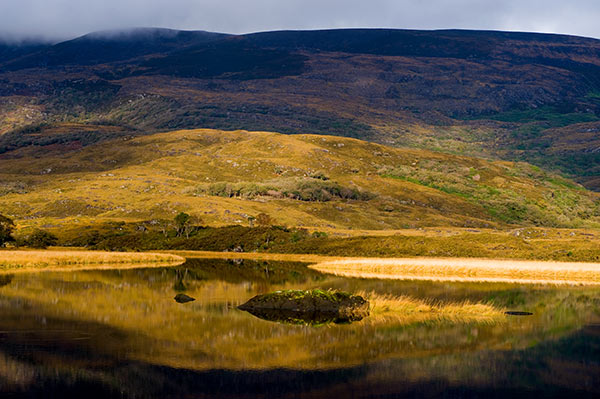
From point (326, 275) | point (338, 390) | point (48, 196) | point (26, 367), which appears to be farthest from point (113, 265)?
point (48, 196)

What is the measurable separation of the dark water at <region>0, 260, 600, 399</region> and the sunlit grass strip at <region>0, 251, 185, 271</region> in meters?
23.0

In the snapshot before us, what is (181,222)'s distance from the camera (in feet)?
356

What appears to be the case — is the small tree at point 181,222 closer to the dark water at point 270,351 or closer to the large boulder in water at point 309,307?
the dark water at point 270,351

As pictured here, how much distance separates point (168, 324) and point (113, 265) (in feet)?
131

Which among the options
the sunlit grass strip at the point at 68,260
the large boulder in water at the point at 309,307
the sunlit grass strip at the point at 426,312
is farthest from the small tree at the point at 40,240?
the sunlit grass strip at the point at 426,312

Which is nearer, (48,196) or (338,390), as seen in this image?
(338,390)

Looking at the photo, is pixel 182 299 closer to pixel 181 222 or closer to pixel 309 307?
pixel 309 307

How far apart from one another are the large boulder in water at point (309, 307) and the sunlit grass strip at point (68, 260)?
33.3 meters

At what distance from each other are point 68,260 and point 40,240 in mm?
31311

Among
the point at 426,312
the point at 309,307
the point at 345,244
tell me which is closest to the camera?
the point at 309,307

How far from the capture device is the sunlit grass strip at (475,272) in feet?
184

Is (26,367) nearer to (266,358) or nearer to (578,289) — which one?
(266,358)

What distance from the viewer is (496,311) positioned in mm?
33031

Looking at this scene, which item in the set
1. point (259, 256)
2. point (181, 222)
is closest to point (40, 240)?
point (181, 222)
